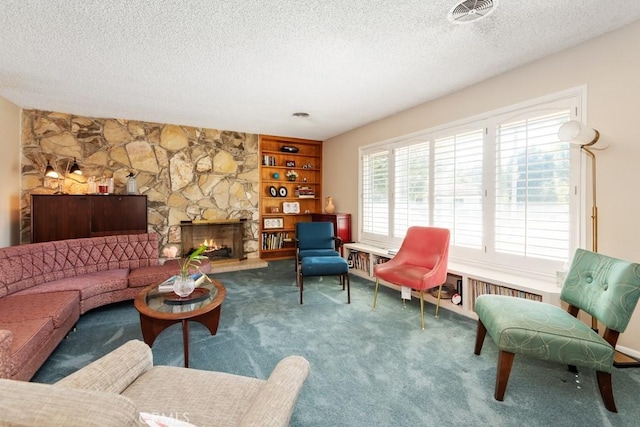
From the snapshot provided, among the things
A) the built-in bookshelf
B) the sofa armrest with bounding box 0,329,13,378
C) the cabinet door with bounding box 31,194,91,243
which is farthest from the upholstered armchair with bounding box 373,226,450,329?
the cabinet door with bounding box 31,194,91,243

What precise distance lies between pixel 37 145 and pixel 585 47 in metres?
6.51

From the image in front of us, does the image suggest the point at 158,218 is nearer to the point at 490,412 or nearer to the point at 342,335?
the point at 342,335

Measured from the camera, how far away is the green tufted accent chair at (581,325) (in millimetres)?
1562

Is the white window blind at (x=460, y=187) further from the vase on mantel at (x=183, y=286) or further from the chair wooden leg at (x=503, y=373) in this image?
the vase on mantel at (x=183, y=286)

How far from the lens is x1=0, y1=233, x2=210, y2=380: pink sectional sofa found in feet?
5.81

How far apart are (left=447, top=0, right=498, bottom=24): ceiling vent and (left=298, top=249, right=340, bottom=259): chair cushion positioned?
114 inches

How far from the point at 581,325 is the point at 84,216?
5.30 metres

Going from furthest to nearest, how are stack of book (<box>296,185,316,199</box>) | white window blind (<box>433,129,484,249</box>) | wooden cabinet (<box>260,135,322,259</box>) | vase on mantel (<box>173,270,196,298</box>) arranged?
stack of book (<box>296,185,316,199</box>) < wooden cabinet (<box>260,135,322,259</box>) < white window blind (<box>433,129,484,249</box>) < vase on mantel (<box>173,270,196,298</box>)

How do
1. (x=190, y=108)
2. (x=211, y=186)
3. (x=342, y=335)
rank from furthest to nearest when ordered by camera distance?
(x=211, y=186)
(x=190, y=108)
(x=342, y=335)

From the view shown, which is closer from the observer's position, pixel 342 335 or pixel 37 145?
pixel 342 335

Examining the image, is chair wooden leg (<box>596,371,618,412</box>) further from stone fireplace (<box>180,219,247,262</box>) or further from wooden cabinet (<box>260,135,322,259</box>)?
stone fireplace (<box>180,219,247,262</box>)

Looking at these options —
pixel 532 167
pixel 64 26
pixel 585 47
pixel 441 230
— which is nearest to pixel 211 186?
pixel 64 26

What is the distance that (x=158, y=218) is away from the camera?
4746 millimetres

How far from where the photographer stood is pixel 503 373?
168 cm
